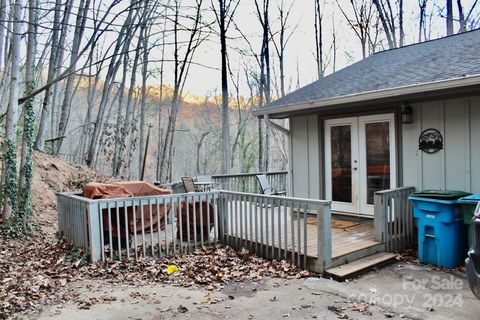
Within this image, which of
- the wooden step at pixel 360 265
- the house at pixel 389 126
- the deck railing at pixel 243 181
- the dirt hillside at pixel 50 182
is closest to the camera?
the wooden step at pixel 360 265

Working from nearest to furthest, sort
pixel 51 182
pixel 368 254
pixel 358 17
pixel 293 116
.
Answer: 1. pixel 368 254
2. pixel 293 116
3. pixel 51 182
4. pixel 358 17

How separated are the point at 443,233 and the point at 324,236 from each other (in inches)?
63.0

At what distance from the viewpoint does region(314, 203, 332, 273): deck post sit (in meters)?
4.39

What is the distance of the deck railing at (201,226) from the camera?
183 inches

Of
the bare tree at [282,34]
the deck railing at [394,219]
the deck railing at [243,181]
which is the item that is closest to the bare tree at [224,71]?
the deck railing at [243,181]

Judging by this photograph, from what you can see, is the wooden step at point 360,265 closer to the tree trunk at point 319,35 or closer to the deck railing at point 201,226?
the deck railing at point 201,226

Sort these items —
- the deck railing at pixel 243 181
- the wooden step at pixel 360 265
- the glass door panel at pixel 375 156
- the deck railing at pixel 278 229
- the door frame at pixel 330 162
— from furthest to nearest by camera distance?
the deck railing at pixel 243 181 → the door frame at pixel 330 162 → the glass door panel at pixel 375 156 → the deck railing at pixel 278 229 → the wooden step at pixel 360 265

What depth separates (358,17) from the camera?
60.2 feet

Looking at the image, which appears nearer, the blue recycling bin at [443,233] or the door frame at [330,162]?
the blue recycling bin at [443,233]

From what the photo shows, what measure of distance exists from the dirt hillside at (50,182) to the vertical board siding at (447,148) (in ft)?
22.2

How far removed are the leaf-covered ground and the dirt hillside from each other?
2.32 meters

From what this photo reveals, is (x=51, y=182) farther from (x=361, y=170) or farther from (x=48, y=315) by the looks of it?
(x=361, y=170)

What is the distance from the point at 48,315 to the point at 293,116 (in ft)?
Answer: 18.8

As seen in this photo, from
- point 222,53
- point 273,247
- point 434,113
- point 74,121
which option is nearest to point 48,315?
point 273,247
